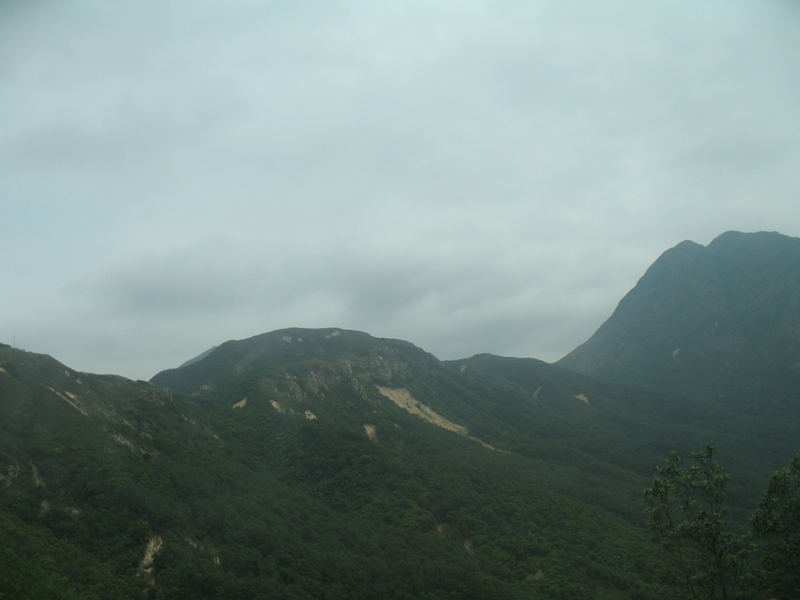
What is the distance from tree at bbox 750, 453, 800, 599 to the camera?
104 feet

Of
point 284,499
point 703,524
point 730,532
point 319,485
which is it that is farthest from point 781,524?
point 319,485

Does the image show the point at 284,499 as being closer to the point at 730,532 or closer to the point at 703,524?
the point at 703,524

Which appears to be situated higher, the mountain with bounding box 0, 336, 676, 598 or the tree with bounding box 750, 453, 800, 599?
the tree with bounding box 750, 453, 800, 599

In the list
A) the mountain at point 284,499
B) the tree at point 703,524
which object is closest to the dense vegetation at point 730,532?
the tree at point 703,524

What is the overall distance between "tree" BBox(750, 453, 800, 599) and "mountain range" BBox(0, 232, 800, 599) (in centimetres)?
3236

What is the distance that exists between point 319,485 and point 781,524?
68839 mm

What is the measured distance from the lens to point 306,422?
343ft

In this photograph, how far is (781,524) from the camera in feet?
107

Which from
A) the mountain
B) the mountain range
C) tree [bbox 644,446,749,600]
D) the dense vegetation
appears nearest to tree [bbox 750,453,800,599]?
the dense vegetation

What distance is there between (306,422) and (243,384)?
25.6 meters

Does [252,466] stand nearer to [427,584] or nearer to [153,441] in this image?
[153,441]

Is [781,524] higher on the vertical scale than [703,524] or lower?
higher

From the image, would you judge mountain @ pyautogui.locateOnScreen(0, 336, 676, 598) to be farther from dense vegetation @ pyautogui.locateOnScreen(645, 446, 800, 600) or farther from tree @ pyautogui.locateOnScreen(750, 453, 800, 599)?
tree @ pyautogui.locateOnScreen(750, 453, 800, 599)

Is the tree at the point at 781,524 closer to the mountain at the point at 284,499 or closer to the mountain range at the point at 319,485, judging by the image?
the mountain range at the point at 319,485
